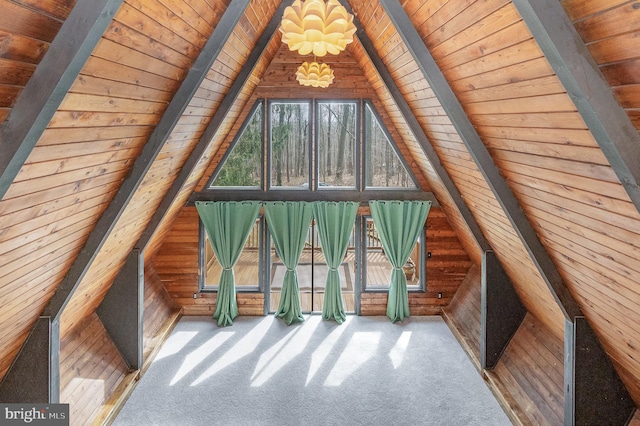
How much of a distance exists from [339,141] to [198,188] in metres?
2.15

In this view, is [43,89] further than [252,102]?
No

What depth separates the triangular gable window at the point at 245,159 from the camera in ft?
19.6

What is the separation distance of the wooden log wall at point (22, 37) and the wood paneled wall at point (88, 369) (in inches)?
123

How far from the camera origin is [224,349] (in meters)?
5.21

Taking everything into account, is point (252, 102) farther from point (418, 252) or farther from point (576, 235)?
point (576, 235)

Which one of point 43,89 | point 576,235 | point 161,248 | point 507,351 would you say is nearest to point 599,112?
point 576,235

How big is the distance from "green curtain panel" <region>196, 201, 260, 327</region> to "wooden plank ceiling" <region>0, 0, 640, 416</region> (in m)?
1.87

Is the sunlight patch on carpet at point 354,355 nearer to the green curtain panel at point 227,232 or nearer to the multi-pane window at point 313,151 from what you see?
the green curtain panel at point 227,232

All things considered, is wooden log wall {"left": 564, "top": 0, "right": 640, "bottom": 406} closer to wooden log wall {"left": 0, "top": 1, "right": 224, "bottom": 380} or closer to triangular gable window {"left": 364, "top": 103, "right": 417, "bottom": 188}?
wooden log wall {"left": 0, "top": 1, "right": 224, "bottom": 380}

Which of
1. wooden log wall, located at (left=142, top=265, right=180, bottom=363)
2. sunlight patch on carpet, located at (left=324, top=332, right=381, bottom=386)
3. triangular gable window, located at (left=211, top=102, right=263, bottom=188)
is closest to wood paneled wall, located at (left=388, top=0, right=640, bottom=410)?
sunlight patch on carpet, located at (left=324, top=332, right=381, bottom=386)

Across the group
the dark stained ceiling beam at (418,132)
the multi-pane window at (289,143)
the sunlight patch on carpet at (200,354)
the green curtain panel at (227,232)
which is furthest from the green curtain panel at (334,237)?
the dark stained ceiling beam at (418,132)

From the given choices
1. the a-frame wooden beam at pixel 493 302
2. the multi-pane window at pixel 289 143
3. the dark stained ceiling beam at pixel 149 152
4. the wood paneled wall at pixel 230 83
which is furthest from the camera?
the multi-pane window at pixel 289 143

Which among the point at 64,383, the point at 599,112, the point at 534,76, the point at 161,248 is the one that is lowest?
the point at 64,383

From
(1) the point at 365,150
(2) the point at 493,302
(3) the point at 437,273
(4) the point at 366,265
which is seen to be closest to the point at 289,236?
(4) the point at 366,265
